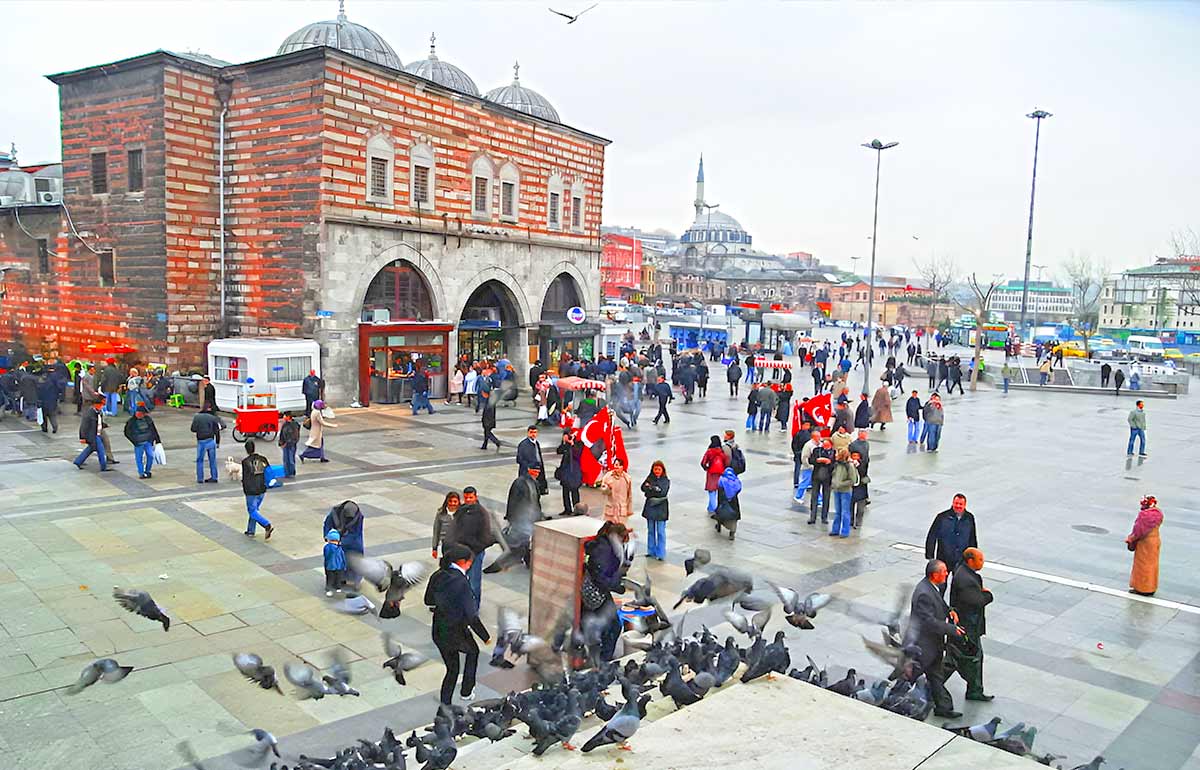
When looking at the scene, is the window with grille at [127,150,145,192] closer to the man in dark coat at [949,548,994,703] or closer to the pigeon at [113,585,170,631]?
the pigeon at [113,585,170,631]

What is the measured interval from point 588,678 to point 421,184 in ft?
80.9

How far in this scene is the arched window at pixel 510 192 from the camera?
108 feet

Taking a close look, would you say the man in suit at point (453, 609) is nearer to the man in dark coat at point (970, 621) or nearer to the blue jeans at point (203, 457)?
the man in dark coat at point (970, 621)

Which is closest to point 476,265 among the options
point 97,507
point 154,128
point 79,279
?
point 154,128

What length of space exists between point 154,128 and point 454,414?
12.5 m

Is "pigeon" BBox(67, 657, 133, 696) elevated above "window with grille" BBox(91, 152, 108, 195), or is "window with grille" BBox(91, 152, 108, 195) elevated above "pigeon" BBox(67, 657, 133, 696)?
"window with grille" BBox(91, 152, 108, 195)

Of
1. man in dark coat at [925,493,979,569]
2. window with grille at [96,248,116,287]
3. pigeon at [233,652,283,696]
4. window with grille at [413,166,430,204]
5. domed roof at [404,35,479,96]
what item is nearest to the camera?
pigeon at [233,652,283,696]

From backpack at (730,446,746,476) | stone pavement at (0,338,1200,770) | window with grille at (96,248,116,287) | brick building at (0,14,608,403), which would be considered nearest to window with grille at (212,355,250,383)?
stone pavement at (0,338,1200,770)

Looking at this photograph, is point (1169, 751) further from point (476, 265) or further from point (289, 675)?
point (476, 265)

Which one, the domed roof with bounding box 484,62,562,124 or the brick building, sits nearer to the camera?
the brick building

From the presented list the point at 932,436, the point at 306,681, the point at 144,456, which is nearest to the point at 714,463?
the point at 306,681

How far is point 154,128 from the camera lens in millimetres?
26828

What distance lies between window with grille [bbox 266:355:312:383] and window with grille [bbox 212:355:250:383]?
64 cm

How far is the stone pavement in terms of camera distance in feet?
25.2
